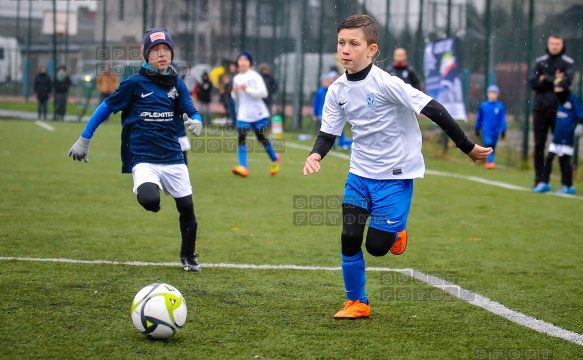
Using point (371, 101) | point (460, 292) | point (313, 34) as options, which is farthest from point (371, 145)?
point (313, 34)

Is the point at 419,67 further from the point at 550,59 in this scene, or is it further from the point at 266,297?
the point at 266,297

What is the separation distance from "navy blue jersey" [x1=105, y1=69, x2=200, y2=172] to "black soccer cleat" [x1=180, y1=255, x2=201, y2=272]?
77 centimetres

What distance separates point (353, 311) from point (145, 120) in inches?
90.4

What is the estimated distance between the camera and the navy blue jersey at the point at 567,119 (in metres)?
12.6

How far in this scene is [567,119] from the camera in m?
12.7

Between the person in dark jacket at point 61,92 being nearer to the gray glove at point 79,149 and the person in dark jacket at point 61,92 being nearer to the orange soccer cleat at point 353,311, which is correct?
the gray glove at point 79,149

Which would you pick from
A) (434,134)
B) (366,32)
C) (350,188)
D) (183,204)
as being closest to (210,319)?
(350,188)

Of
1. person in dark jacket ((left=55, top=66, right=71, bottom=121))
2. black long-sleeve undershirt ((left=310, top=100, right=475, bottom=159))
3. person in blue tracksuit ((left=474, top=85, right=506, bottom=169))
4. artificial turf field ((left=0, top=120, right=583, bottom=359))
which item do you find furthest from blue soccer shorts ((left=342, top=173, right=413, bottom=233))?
→ person in dark jacket ((left=55, top=66, right=71, bottom=121))

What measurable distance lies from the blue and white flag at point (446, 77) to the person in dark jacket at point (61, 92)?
520 inches

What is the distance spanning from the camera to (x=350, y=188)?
552 cm

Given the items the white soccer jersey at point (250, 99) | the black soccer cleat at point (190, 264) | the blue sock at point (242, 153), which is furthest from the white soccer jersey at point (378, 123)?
the white soccer jersey at point (250, 99)

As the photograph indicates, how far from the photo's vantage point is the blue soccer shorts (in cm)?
538

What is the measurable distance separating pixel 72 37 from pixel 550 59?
19487 mm

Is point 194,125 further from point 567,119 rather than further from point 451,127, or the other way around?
point 567,119
